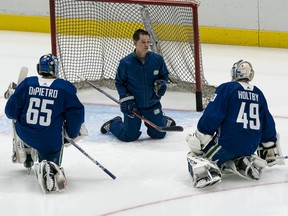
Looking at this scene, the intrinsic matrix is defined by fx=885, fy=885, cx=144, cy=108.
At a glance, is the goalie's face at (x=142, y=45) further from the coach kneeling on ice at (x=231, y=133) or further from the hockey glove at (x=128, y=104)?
the coach kneeling on ice at (x=231, y=133)

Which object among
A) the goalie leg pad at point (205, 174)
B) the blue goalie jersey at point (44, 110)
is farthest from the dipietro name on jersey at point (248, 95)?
the blue goalie jersey at point (44, 110)

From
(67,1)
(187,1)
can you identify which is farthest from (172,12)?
(67,1)

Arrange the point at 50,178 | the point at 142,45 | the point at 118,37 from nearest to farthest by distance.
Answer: the point at 50,178 < the point at 142,45 < the point at 118,37

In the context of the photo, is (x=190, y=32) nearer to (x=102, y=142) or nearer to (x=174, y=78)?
(x=174, y=78)

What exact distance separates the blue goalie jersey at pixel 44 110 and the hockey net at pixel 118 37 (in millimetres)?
2052

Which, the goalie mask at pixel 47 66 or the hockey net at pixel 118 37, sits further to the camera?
the hockey net at pixel 118 37

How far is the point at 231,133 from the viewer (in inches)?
196

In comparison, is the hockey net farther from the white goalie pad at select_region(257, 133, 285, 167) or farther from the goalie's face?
the white goalie pad at select_region(257, 133, 285, 167)

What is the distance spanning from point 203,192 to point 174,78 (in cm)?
264

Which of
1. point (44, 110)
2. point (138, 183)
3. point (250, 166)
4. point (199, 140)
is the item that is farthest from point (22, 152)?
point (250, 166)

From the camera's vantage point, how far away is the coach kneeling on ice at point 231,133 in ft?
16.2

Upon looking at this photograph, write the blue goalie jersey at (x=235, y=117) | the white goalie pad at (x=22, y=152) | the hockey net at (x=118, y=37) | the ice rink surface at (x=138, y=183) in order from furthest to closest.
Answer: the hockey net at (x=118, y=37), the white goalie pad at (x=22, y=152), the blue goalie jersey at (x=235, y=117), the ice rink surface at (x=138, y=183)

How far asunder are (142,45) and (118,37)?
1957 millimetres

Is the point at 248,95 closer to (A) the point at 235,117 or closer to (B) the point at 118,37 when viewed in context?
(A) the point at 235,117
